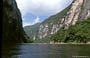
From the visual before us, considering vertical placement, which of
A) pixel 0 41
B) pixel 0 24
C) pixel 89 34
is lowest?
pixel 0 41

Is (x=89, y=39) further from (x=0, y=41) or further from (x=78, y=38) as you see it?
(x=0, y=41)

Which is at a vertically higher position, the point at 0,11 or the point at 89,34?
the point at 89,34

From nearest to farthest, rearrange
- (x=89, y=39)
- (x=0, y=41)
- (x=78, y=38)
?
1. (x=0, y=41)
2. (x=89, y=39)
3. (x=78, y=38)

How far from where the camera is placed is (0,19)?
11.5 feet

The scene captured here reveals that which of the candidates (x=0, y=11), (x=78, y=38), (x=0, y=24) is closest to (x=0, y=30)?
(x=0, y=24)

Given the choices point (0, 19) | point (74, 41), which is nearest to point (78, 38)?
point (74, 41)

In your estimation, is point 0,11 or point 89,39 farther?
point 89,39

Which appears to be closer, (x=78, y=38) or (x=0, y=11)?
(x=0, y=11)

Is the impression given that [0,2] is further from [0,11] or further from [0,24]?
[0,24]

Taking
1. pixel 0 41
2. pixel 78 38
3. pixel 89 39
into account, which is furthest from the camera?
pixel 78 38

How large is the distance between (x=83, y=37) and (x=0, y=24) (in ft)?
618

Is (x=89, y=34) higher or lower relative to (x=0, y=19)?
higher

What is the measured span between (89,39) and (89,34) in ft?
36.4

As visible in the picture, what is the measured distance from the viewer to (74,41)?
198875 mm
